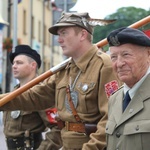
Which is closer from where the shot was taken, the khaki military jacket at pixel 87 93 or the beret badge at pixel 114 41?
the beret badge at pixel 114 41

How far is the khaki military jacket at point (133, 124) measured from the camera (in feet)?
10.6

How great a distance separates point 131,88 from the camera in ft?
11.3

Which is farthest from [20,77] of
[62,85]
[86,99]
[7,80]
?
[7,80]

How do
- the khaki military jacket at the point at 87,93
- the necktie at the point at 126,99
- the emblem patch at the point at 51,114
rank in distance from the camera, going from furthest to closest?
the emblem patch at the point at 51,114 → the khaki military jacket at the point at 87,93 → the necktie at the point at 126,99

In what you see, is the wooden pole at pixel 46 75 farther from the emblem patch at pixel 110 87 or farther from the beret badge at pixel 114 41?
the beret badge at pixel 114 41

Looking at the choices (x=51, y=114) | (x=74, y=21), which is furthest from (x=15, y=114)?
(x=74, y=21)

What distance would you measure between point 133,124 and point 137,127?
0.17 ft

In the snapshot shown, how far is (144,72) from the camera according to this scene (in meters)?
3.40

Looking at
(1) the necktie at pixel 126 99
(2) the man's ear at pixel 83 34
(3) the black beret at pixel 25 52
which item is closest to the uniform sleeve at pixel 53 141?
(3) the black beret at pixel 25 52

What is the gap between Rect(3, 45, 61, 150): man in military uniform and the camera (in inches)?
235

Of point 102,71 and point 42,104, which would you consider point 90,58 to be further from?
point 42,104

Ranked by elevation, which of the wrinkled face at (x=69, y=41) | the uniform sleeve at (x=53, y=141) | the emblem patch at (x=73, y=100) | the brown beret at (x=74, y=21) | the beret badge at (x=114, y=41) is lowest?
the uniform sleeve at (x=53, y=141)

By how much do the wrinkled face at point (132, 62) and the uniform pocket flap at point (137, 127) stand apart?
0.25 m

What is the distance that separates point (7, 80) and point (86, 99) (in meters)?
27.6
